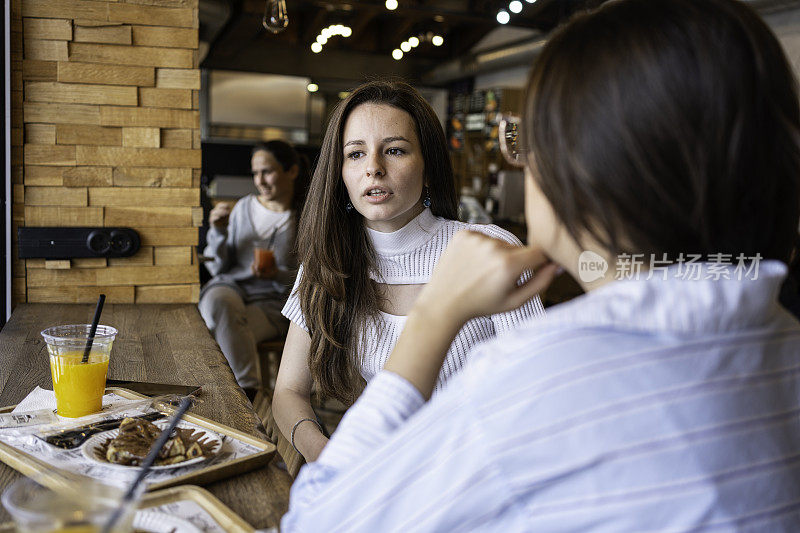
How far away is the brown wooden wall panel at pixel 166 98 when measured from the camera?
2391mm

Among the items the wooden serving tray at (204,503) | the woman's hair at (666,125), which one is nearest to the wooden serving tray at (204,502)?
the wooden serving tray at (204,503)

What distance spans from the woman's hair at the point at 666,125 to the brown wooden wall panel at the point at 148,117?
1.94 m

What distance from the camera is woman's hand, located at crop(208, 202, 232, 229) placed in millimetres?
4098

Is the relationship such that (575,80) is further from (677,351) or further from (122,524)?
(122,524)

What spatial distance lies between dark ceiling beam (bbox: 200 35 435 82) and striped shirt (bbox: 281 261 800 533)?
893cm

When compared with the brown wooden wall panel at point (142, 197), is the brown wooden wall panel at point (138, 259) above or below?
below

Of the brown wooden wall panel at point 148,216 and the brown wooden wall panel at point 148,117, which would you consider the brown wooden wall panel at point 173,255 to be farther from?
the brown wooden wall panel at point 148,117

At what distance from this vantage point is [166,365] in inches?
64.5

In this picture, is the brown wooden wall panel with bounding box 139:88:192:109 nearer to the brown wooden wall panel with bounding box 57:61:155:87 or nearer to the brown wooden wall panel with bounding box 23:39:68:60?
the brown wooden wall panel with bounding box 57:61:155:87

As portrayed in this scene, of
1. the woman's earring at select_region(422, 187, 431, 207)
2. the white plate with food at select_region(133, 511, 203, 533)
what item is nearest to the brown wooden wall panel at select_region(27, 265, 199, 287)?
the woman's earring at select_region(422, 187, 431, 207)

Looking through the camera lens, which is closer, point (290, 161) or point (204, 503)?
point (204, 503)

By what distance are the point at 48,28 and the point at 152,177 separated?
560mm

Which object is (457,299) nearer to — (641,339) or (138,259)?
(641,339)

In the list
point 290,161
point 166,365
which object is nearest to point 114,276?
point 166,365
